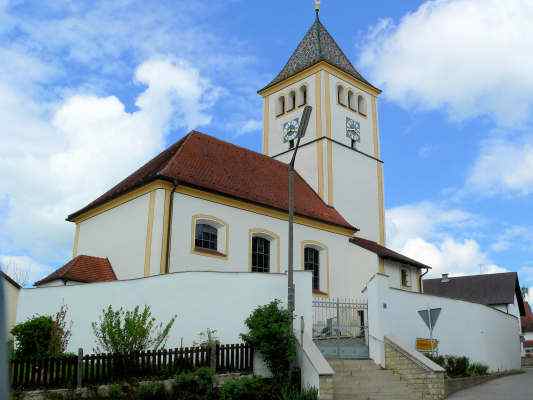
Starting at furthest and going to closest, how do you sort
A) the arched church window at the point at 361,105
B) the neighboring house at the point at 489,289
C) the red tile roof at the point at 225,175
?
the neighboring house at the point at 489,289 → the arched church window at the point at 361,105 → the red tile roof at the point at 225,175

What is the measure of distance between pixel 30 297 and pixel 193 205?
642 centimetres

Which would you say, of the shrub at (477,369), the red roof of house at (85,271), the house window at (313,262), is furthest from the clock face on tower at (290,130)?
the shrub at (477,369)

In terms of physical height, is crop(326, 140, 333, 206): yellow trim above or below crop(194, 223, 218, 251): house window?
above

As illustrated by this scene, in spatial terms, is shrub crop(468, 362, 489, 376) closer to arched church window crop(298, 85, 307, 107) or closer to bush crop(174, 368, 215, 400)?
bush crop(174, 368, 215, 400)

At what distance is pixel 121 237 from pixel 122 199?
1535 millimetres

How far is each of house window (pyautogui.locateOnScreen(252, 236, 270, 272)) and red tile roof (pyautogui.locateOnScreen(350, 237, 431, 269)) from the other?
592cm

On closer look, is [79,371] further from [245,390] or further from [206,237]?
[206,237]

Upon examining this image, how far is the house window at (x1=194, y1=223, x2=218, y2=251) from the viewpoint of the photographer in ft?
72.8

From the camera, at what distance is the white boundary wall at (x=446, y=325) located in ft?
57.6

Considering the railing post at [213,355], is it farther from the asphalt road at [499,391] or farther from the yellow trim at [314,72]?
the yellow trim at [314,72]

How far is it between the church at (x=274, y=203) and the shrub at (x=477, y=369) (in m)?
6.91

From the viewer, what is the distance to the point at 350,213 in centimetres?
3172

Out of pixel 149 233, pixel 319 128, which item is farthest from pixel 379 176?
pixel 149 233

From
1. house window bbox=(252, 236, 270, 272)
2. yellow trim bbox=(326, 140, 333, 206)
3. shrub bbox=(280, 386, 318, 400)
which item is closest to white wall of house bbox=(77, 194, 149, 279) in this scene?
house window bbox=(252, 236, 270, 272)
